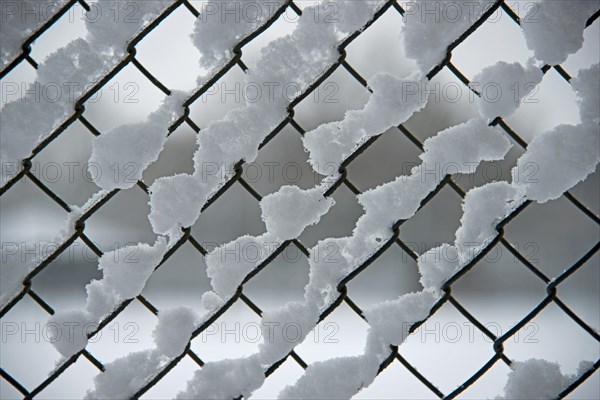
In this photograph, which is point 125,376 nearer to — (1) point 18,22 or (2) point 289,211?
(2) point 289,211

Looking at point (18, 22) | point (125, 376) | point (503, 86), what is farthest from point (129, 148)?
point (503, 86)

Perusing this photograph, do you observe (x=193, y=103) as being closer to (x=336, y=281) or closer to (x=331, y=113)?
(x=336, y=281)

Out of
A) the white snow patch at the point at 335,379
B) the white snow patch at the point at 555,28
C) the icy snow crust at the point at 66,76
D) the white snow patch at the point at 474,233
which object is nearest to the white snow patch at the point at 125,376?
the white snow patch at the point at 335,379

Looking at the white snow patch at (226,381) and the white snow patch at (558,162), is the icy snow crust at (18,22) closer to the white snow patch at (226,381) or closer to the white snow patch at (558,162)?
the white snow patch at (226,381)

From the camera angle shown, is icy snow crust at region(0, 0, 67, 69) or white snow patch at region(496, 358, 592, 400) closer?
icy snow crust at region(0, 0, 67, 69)

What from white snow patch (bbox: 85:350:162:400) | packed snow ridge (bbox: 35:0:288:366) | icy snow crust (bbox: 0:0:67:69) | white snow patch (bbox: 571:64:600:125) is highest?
icy snow crust (bbox: 0:0:67:69)

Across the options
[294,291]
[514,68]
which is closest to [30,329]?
[294,291]

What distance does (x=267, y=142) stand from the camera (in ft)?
3.08

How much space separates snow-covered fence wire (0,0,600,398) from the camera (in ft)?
2.98

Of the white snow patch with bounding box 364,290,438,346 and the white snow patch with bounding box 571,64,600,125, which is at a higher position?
the white snow patch with bounding box 571,64,600,125

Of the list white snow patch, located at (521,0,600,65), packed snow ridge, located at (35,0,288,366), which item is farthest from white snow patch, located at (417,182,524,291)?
packed snow ridge, located at (35,0,288,366)

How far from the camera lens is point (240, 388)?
93 cm

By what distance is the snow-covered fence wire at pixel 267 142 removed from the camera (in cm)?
91

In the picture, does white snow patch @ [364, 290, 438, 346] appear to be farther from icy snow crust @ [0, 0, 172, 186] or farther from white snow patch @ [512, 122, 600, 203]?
icy snow crust @ [0, 0, 172, 186]
